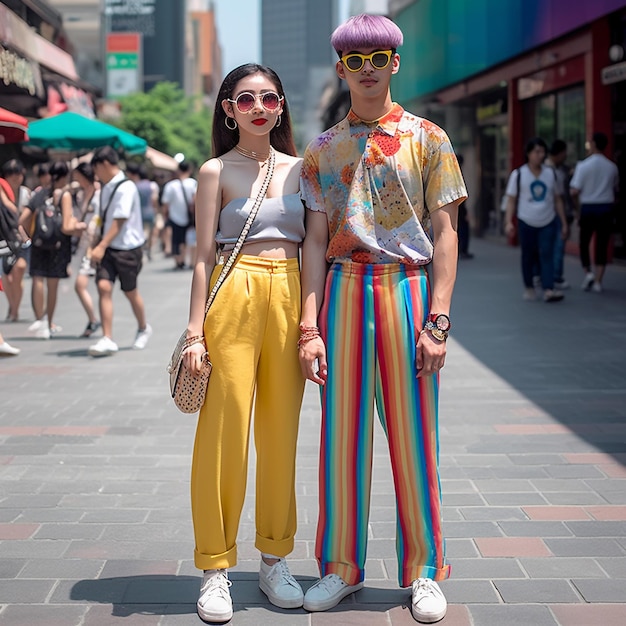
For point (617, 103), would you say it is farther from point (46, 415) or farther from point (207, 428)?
point (207, 428)

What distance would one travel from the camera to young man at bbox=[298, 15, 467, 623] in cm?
340

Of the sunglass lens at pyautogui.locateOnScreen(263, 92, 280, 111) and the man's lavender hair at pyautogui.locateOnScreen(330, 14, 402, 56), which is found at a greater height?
the man's lavender hair at pyautogui.locateOnScreen(330, 14, 402, 56)

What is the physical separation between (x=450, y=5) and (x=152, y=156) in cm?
949

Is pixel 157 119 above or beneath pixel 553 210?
above

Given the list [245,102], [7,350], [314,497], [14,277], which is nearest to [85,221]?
[14,277]

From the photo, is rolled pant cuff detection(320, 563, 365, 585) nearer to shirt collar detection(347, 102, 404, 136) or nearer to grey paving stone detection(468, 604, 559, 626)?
grey paving stone detection(468, 604, 559, 626)

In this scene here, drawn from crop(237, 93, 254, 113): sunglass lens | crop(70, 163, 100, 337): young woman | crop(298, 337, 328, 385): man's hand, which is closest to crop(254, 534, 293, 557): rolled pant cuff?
crop(298, 337, 328, 385): man's hand

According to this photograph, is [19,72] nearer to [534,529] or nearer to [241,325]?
[534,529]

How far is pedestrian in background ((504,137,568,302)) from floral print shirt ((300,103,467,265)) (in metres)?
8.54

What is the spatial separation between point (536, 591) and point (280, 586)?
0.85 metres

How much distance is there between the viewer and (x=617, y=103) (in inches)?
659

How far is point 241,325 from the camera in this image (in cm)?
346

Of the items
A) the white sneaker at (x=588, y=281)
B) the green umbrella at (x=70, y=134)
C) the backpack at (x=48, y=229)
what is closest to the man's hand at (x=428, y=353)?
the backpack at (x=48, y=229)

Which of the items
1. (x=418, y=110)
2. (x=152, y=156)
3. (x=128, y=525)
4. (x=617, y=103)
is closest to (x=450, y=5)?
(x=418, y=110)
